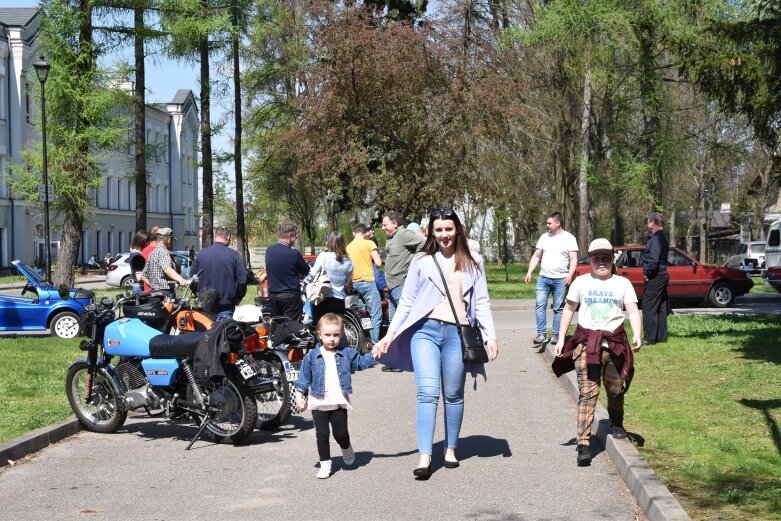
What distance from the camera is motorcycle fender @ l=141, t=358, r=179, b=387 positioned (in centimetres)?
951

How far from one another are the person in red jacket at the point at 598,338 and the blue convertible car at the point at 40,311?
1342cm

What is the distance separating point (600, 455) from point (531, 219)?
48.3 m

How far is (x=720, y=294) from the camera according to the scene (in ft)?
86.2

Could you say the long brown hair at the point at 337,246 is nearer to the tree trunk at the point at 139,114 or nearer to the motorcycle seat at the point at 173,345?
the motorcycle seat at the point at 173,345

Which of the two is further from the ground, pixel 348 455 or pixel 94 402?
pixel 94 402

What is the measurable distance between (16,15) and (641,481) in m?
59.2

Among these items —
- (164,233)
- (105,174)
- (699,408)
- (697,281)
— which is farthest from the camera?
(105,174)

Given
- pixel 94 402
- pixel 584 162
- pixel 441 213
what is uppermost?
pixel 584 162

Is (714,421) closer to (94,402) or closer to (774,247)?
(94,402)

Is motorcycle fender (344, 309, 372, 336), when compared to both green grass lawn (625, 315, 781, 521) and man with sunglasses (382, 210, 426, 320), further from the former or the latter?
green grass lawn (625, 315, 781, 521)

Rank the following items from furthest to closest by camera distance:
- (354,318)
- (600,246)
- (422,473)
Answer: (354,318)
(600,246)
(422,473)

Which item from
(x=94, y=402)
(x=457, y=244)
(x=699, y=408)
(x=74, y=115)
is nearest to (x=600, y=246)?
(x=457, y=244)

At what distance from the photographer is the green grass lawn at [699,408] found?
23.2ft

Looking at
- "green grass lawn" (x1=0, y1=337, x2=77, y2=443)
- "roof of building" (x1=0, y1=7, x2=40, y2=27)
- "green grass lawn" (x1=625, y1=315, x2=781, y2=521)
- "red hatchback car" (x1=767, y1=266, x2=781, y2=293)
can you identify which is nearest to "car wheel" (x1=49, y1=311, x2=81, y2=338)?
"green grass lawn" (x1=0, y1=337, x2=77, y2=443)
